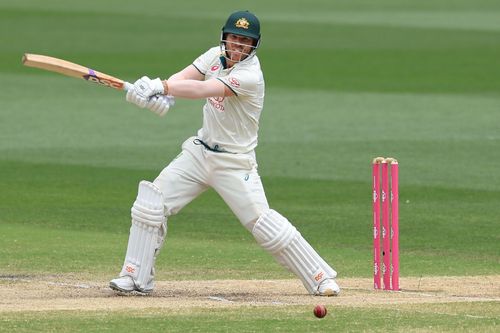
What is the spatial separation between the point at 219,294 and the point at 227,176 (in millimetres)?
814

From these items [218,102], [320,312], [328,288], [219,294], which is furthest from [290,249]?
[320,312]

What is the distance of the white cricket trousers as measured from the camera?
10.6 metres

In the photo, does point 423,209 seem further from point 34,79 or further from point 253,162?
point 34,79

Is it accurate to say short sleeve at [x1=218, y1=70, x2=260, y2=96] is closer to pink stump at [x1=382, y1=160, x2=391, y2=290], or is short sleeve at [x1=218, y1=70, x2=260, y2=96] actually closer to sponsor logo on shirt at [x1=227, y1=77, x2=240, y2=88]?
sponsor logo on shirt at [x1=227, y1=77, x2=240, y2=88]

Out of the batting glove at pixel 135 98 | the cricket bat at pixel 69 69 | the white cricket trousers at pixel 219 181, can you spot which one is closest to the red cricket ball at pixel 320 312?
the white cricket trousers at pixel 219 181

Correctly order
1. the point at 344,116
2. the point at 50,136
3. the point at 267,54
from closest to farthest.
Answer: the point at 50,136, the point at 344,116, the point at 267,54

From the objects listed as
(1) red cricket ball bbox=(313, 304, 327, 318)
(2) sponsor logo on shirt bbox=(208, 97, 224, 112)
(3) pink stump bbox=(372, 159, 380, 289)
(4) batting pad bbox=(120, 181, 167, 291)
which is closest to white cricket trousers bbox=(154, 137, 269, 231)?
(4) batting pad bbox=(120, 181, 167, 291)

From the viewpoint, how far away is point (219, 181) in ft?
35.2

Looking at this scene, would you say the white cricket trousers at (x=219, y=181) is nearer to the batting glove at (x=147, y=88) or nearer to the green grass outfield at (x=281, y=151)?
the batting glove at (x=147, y=88)

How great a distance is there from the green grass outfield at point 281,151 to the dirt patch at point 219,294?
0.93 ft

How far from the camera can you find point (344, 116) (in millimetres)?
24406

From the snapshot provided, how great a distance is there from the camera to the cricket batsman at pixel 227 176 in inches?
415

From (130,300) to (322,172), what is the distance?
8.69 metres

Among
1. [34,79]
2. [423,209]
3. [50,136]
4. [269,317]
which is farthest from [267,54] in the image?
[269,317]
